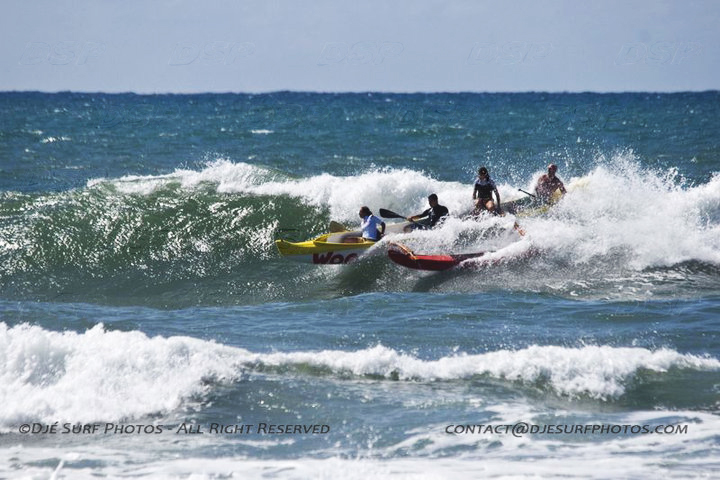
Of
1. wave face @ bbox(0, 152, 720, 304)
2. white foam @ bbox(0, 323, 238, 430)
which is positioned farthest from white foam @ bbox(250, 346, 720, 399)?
wave face @ bbox(0, 152, 720, 304)

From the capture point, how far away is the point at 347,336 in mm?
9828

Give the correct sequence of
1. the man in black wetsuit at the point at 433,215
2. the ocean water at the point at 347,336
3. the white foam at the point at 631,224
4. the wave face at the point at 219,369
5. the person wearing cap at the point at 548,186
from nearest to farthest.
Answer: the ocean water at the point at 347,336 < the wave face at the point at 219,369 < the white foam at the point at 631,224 < the man in black wetsuit at the point at 433,215 < the person wearing cap at the point at 548,186

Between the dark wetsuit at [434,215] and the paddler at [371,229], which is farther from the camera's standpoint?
the dark wetsuit at [434,215]

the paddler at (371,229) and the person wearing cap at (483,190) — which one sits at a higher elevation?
the person wearing cap at (483,190)

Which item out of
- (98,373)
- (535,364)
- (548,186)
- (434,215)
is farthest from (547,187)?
(98,373)

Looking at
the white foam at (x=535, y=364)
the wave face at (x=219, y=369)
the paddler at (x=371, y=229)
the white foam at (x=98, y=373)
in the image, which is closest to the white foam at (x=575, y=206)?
the paddler at (x=371, y=229)

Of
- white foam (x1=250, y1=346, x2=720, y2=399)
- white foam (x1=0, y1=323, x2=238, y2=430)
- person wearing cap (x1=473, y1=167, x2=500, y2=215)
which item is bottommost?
white foam (x1=0, y1=323, x2=238, y2=430)

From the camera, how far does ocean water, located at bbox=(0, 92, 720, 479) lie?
22.5 ft

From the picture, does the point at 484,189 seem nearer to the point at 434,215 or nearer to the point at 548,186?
the point at 434,215

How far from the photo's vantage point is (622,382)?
8.27m

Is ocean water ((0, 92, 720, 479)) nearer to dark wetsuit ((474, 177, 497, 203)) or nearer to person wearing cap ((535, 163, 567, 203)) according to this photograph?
person wearing cap ((535, 163, 567, 203))

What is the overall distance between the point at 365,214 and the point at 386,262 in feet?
3.63

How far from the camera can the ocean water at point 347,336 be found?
22.5 ft

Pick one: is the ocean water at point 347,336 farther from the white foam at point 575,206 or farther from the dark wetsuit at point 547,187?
the dark wetsuit at point 547,187
